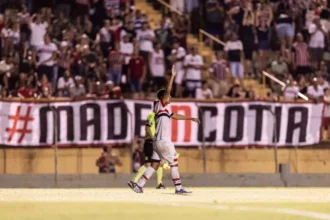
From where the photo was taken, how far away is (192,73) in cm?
2981

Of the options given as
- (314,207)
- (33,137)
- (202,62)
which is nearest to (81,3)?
(202,62)

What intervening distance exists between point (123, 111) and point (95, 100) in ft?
2.45

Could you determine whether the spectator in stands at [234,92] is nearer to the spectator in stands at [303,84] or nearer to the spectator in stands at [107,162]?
the spectator in stands at [303,84]

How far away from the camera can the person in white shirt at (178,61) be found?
1169 inches

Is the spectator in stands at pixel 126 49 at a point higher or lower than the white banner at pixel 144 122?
higher

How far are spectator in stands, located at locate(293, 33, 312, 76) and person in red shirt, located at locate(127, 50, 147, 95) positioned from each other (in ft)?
16.2

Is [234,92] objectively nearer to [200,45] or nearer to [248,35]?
[248,35]

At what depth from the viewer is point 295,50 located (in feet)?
104

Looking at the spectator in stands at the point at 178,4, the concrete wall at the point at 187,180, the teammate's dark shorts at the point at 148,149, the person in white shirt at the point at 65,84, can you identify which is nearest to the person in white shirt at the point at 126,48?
the person in white shirt at the point at 65,84

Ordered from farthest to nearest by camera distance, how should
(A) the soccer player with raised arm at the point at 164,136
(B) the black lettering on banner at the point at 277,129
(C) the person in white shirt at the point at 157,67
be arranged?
(C) the person in white shirt at the point at 157,67 → (B) the black lettering on banner at the point at 277,129 → (A) the soccer player with raised arm at the point at 164,136

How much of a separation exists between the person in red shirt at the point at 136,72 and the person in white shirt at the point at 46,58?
2118mm

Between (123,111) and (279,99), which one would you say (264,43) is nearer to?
(279,99)

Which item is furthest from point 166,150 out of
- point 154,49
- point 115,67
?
point 154,49

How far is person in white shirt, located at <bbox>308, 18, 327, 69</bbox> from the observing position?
31.9 m
